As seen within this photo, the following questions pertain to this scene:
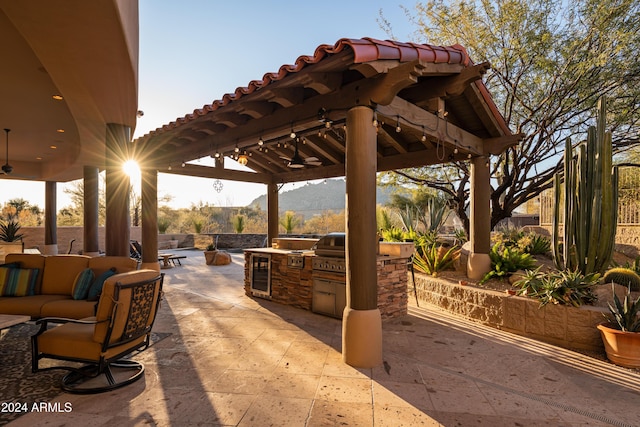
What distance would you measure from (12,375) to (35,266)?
1.97 meters

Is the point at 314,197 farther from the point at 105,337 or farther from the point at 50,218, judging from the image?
the point at 105,337

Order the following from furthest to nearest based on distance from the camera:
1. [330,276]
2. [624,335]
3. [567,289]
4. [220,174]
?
[220,174] < [330,276] < [567,289] < [624,335]

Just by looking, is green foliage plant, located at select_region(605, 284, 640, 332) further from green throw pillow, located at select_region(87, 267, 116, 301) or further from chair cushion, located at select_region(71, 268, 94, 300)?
chair cushion, located at select_region(71, 268, 94, 300)

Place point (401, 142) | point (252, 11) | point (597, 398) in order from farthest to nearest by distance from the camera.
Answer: point (401, 142), point (252, 11), point (597, 398)

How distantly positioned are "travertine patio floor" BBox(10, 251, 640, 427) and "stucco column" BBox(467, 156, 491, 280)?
4.18 ft

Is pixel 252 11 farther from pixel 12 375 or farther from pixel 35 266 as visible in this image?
pixel 12 375

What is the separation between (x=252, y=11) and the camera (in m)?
5.41

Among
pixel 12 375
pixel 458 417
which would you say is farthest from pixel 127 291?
pixel 458 417

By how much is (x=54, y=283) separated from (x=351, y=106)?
14.5 feet

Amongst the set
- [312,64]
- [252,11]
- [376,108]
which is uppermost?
[252,11]

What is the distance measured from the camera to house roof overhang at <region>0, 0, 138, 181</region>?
7.38 feet

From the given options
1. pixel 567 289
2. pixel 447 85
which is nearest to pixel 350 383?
pixel 567 289

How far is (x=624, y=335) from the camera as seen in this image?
3.31 meters

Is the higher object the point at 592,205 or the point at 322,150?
the point at 322,150
